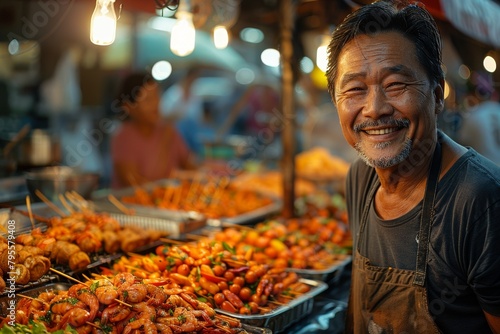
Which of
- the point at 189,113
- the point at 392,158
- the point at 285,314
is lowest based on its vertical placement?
the point at 285,314

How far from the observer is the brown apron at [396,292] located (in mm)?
2078

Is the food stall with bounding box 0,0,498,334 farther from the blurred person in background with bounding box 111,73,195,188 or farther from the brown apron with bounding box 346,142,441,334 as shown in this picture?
the blurred person in background with bounding box 111,73,195,188

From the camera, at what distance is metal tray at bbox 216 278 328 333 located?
8.06 feet

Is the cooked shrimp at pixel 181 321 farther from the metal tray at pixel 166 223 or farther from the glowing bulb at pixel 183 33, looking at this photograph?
the glowing bulb at pixel 183 33

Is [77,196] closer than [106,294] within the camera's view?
No

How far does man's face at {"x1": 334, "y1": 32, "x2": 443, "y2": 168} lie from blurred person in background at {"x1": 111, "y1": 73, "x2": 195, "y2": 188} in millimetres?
4213

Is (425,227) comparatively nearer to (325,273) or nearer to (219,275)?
(219,275)

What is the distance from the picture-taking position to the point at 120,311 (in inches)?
80.9

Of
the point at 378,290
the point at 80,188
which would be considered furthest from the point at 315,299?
the point at 80,188

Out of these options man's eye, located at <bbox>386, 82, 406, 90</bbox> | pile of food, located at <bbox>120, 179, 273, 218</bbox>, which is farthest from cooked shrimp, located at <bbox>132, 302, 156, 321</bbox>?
pile of food, located at <bbox>120, 179, 273, 218</bbox>

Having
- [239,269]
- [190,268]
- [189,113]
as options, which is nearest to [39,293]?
[190,268]

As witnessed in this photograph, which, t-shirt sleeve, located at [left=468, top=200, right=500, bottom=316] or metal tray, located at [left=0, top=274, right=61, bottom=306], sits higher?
t-shirt sleeve, located at [left=468, top=200, right=500, bottom=316]

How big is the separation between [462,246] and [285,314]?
106 cm

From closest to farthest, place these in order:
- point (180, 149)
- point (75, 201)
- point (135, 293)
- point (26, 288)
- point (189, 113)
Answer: point (135, 293)
point (26, 288)
point (75, 201)
point (180, 149)
point (189, 113)
